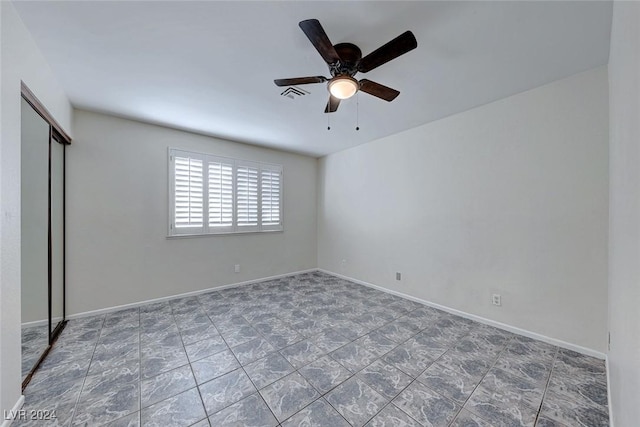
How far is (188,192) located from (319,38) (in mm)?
3083

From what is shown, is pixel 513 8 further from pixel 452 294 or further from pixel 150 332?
pixel 150 332

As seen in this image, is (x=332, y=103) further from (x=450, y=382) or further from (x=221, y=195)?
(x=221, y=195)

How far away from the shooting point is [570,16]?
1.55 metres

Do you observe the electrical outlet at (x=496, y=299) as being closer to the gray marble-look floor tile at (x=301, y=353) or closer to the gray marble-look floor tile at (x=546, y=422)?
the gray marble-look floor tile at (x=546, y=422)

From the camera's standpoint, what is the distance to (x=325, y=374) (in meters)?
1.91

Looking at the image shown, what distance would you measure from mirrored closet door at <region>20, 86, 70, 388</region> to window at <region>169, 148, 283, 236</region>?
44.8 inches

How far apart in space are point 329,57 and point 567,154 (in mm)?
2397

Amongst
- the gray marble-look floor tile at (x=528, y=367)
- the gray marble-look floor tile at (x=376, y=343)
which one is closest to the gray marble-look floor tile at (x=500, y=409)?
the gray marble-look floor tile at (x=528, y=367)

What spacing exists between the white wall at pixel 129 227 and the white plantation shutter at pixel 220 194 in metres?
0.20

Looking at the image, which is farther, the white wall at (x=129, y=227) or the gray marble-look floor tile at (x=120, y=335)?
the white wall at (x=129, y=227)

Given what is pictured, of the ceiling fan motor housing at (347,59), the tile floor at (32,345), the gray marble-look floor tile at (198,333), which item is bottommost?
the gray marble-look floor tile at (198,333)

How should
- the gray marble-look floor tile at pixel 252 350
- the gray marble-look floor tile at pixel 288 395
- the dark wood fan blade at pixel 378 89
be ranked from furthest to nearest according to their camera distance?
the gray marble-look floor tile at pixel 252 350
the dark wood fan blade at pixel 378 89
the gray marble-look floor tile at pixel 288 395

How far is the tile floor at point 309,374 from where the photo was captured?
1.53 meters

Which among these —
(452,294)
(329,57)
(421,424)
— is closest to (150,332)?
(421,424)
